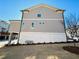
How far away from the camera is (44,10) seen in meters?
23.9

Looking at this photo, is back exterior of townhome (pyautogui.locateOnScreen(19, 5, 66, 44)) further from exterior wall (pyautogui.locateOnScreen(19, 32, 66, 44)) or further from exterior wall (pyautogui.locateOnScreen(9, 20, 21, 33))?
exterior wall (pyautogui.locateOnScreen(9, 20, 21, 33))

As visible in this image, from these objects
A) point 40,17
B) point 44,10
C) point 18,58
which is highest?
point 44,10

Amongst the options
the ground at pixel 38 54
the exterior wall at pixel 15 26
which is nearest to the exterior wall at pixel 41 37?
the exterior wall at pixel 15 26

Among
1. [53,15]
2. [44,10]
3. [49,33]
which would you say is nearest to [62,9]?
[53,15]

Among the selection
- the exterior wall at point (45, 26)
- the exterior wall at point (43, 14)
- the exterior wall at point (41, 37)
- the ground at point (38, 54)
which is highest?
the exterior wall at point (43, 14)

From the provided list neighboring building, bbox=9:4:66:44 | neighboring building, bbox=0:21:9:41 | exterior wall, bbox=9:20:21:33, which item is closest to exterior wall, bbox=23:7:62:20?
neighboring building, bbox=9:4:66:44

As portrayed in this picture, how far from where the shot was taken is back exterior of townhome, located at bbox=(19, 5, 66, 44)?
76.3 ft

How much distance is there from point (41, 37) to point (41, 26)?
7.27ft

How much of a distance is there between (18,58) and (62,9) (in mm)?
16276

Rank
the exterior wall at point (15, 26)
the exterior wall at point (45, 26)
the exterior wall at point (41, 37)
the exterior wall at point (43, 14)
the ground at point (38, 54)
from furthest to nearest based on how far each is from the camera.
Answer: the exterior wall at point (15, 26)
the exterior wall at point (43, 14)
the exterior wall at point (45, 26)
the exterior wall at point (41, 37)
the ground at point (38, 54)

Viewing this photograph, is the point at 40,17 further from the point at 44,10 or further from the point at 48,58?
the point at 48,58

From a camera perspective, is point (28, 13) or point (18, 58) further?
point (28, 13)

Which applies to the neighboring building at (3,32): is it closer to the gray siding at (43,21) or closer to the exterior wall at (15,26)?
the exterior wall at (15,26)

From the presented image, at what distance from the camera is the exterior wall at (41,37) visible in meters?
23.2
